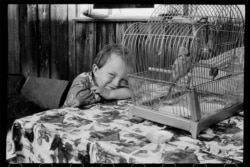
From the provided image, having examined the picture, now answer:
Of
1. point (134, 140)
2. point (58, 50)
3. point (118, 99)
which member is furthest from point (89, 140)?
point (58, 50)

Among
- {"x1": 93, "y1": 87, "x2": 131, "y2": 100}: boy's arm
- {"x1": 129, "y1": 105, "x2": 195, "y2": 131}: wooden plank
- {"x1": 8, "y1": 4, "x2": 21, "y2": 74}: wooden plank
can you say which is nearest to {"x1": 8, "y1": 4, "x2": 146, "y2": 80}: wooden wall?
{"x1": 8, "y1": 4, "x2": 21, "y2": 74}: wooden plank

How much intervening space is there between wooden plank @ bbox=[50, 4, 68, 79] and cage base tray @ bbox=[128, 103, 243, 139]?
66.2 inches

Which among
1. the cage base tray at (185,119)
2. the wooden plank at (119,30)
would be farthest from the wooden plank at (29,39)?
the cage base tray at (185,119)

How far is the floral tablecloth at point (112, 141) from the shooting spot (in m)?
1.05

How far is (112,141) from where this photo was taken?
3.76 ft

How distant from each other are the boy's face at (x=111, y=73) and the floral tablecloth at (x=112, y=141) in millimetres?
365

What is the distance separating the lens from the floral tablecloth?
1.05 meters

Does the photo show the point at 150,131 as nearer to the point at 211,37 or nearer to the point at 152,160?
the point at 152,160

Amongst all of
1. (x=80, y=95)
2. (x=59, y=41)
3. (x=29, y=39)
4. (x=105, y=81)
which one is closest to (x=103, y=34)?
(x=59, y=41)

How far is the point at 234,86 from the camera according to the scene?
1480 millimetres

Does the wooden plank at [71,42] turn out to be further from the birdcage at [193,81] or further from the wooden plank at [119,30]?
the birdcage at [193,81]

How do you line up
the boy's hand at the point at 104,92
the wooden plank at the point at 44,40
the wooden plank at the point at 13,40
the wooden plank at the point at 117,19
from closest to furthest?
the boy's hand at the point at 104,92 → the wooden plank at the point at 117,19 → the wooden plank at the point at 44,40 → the wooden plank at the point at 13,40

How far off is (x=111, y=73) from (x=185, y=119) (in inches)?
29.2

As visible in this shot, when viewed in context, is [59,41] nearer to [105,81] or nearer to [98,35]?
[98,35]
